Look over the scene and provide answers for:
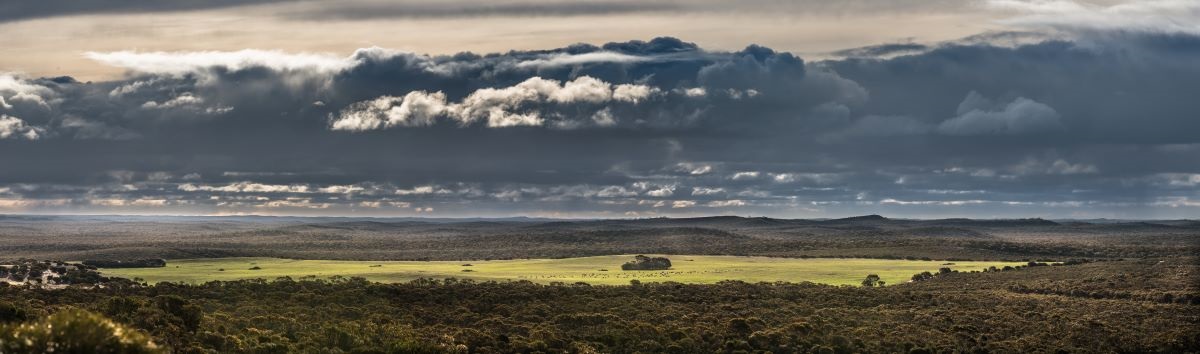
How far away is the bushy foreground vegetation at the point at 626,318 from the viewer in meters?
48.1

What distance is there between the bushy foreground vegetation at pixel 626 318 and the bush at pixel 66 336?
1631cm

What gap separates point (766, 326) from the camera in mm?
57938

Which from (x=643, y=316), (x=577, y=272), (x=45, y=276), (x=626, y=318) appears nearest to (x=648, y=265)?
(x=577, y=272)

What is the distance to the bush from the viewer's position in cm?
2259

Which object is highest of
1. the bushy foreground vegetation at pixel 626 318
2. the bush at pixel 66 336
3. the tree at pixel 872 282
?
the bush at pixel 66 336

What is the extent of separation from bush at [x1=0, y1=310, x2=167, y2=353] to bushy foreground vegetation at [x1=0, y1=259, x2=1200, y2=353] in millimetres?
16312

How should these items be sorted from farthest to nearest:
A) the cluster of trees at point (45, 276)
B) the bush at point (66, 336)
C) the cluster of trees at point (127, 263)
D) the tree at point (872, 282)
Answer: the cluster of trees at point (127, 263), the tree at point (872, 282), the cluster of trees at point (45, 276), the bush at point (66, 336)

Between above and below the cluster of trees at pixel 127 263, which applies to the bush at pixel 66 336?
above

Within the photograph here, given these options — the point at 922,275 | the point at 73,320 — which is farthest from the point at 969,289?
the point at 73,320

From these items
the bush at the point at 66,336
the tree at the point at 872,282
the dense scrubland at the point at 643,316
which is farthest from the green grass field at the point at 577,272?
the bush at the point at 66,336

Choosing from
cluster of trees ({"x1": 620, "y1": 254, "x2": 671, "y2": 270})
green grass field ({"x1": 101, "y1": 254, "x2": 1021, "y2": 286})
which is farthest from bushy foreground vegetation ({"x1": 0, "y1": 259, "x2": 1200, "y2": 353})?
cluster of trees ({"x1": 620, "y1": 254, "x2": 671, "y2": 270})

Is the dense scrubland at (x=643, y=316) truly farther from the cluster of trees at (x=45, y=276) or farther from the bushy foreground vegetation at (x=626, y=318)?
the cluster of trees at (x=45, y=276)

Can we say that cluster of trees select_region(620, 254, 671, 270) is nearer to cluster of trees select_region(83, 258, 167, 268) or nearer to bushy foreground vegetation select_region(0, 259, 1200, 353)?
bushy foreground vegetation select_region(0, 259, 1200, 353)

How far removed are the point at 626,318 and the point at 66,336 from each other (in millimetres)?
39935
